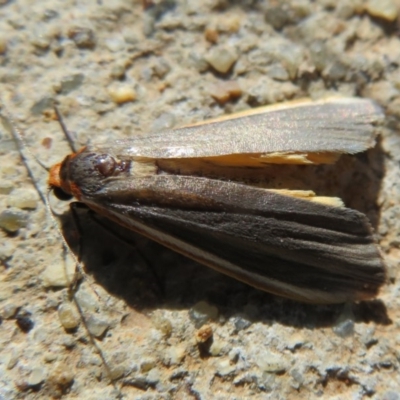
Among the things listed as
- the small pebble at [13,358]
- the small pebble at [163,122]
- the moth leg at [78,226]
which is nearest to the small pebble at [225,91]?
the small pebble at [163,122]

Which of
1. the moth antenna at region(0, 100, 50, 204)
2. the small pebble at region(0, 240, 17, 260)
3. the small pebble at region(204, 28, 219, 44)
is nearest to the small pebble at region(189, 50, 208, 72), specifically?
the small pebble at region(204, 28, 219, 44)

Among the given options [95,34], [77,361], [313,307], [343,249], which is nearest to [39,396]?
[77,361]

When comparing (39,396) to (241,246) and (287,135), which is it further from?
(287,135)

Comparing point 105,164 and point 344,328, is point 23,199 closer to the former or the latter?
point 105,164

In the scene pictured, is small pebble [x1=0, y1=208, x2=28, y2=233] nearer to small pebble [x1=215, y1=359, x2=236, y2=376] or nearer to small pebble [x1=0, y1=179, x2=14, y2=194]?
small pebble [x1=0, y1=179, x2=14, y2=194]

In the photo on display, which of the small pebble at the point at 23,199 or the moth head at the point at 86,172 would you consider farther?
the small pebble at the point at 23,199

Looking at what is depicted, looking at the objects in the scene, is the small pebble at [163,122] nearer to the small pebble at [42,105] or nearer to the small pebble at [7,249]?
the small pebble at [42,105]
